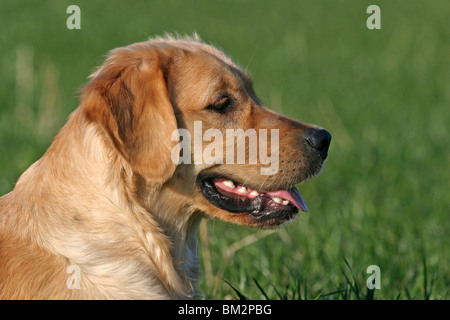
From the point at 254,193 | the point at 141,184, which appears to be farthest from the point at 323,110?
the point at 141,184

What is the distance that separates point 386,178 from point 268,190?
378cm

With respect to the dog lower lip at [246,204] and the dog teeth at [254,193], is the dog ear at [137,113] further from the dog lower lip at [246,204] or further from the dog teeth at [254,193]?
the dog teeth at [254,193]

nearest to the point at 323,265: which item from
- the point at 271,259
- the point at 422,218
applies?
the point at 271,259

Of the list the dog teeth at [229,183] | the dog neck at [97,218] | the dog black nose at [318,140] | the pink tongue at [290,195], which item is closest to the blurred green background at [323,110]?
the dog neck at [97,218]

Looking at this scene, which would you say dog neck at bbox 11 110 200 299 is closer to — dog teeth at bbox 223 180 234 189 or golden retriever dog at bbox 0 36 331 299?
golden retriever dog at bbox 0 36 331 299

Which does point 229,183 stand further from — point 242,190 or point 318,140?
point 318,140

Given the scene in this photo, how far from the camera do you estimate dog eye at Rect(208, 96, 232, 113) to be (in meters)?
4.06

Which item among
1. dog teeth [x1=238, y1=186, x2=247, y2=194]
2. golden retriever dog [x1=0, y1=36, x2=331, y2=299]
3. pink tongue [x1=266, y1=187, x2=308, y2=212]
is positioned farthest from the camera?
pink tongue [x1=266, y1=187, x2=308, y2=212]

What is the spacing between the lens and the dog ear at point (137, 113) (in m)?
3.61

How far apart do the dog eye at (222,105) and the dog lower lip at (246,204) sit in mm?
422

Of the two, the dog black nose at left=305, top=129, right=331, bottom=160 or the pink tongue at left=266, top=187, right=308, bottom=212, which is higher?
the dog black nose at left=305, top=129, right=331, bottom=160

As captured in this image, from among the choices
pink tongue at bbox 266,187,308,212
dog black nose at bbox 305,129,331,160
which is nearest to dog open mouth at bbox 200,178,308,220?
pink tongue at bbox 266,187,308,212

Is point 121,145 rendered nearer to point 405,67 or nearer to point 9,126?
point 9,126

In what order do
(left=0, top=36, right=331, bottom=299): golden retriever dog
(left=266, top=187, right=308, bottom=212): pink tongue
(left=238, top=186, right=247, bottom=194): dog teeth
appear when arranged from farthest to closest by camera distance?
1. (left=266, top=187, right=308, bottom=212): pink tongue
2. (left=238, top=186, right=247, bottom=194): dog teeth
3. (left=0, top=36, right=331, bottom=299): golden retriever dog
